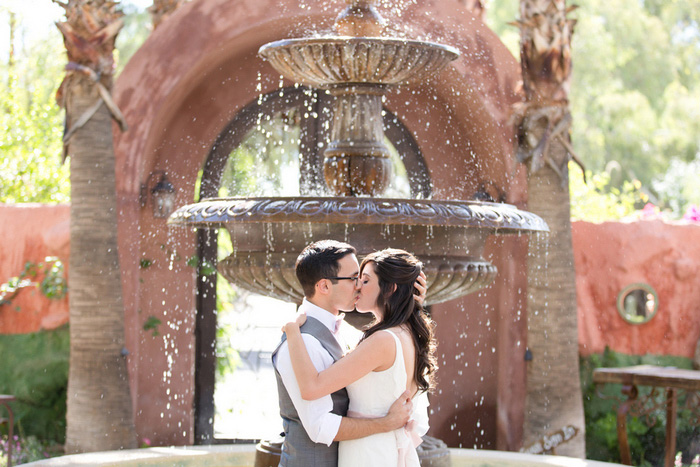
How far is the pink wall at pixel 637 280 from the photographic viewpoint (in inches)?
344

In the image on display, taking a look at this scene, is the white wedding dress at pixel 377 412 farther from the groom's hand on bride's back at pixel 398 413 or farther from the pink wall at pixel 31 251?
the pink wall at pixel 31 251

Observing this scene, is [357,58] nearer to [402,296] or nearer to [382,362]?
[402,296]

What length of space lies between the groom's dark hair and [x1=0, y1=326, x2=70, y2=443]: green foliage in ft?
18.0

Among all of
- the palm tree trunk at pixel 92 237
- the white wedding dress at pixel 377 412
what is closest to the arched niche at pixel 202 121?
the palm tree trunk at pixel 92 237

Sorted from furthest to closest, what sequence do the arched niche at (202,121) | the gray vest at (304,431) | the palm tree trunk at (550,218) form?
the arched niche at (202,121) → the palm tree trunk at (550,218) → the gray vest at (304,431)

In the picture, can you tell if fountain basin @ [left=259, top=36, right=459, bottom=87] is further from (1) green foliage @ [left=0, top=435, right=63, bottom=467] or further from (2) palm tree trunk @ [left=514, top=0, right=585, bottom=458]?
(1) green foliage @ [left=0, top=435, right=63, bottom=467]

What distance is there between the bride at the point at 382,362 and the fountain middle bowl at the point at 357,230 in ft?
2.36

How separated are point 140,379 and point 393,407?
18.1 feet

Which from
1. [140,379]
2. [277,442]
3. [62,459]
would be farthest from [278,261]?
[140,379]

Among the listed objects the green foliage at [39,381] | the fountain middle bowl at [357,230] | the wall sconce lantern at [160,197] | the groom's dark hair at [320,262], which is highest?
the wall sconce lantern at [160,197]

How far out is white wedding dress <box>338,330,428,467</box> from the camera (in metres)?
3.40

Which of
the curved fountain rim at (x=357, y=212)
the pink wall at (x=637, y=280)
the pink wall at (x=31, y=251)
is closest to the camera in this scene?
the curved fountain rim at (x=357, y=212)

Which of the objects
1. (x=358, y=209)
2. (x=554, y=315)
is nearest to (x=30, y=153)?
(x=554, y=315)

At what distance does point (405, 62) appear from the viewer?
4.91 meters
